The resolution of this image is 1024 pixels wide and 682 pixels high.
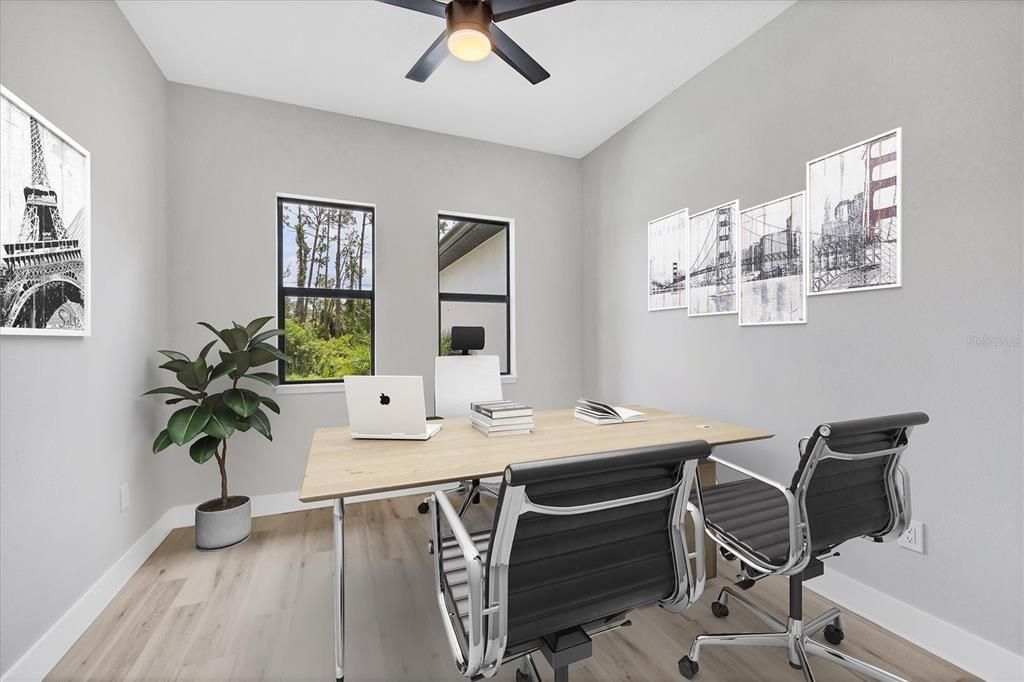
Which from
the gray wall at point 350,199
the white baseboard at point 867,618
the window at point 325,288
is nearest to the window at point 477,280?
the gray wall at point 350,199

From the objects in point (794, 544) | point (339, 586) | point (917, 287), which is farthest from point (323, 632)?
point (917, 287)

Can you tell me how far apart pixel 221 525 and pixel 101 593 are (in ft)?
2.18

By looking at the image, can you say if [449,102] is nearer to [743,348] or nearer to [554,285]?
[554,285]

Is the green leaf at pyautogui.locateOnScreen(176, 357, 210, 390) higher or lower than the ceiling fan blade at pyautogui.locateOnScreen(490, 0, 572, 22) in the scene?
lower

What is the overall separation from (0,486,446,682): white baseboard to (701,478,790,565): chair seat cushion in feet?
3.90

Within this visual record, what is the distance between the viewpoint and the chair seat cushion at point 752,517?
1.54 meters

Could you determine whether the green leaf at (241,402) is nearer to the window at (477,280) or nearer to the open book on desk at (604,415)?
the window at (477,280)

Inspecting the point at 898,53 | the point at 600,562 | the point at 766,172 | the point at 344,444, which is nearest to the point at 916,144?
the point at 898,53

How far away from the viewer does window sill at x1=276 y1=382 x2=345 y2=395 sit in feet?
11.2

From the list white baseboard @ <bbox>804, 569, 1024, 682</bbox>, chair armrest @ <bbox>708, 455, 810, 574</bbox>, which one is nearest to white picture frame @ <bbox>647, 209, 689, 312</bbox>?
white baseboard @ <bbox>804, 569, 1024, 682</bbox>

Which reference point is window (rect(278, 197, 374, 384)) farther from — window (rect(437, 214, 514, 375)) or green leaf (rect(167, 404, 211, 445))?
green leaf (rect(167, 404, 211, 445))

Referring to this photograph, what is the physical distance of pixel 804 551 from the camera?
146 cm

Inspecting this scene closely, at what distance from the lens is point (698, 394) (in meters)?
3.05

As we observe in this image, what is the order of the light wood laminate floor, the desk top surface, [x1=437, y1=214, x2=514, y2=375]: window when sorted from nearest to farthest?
the desk top surface → the light wood laminate floor → [x1=437, y1=214, x2=514, y2=375]: window
